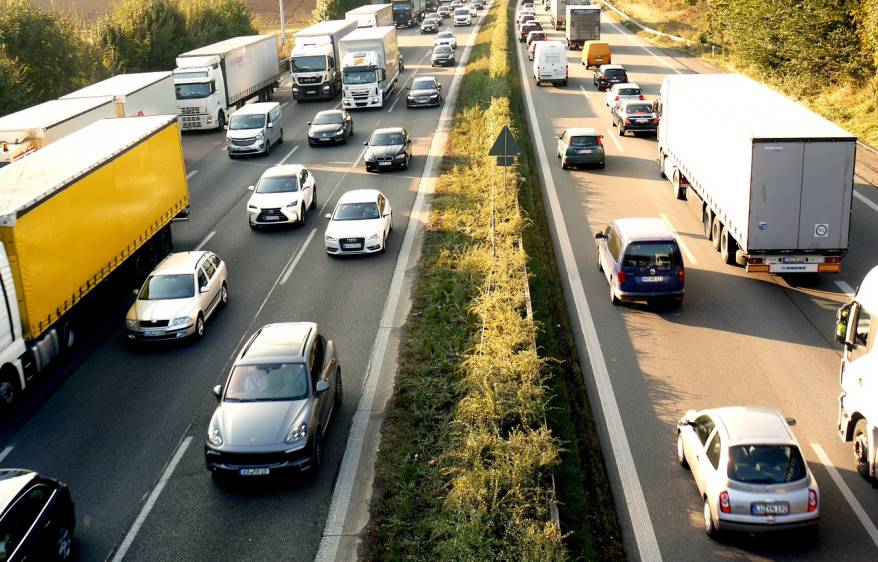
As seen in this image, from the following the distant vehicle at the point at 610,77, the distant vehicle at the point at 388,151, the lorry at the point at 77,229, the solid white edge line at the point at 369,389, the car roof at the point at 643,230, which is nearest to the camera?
the solid white edge line at the point at 369,389

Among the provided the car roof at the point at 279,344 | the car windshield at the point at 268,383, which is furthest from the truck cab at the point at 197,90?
the car windshield at the point at 268,383

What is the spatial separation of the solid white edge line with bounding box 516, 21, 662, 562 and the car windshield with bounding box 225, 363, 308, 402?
16.1 feet

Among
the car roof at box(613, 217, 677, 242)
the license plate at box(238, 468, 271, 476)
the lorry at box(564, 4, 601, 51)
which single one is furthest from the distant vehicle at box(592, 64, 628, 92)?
the license plate at box(238, 468, 271, 476)

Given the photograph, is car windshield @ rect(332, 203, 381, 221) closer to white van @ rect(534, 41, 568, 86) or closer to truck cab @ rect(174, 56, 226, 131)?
truck cab @ rect(174, 56, 226, 131)

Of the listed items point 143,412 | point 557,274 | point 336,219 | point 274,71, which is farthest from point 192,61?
point 143,412

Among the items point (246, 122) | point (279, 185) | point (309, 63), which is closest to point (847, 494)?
point (279, 185)

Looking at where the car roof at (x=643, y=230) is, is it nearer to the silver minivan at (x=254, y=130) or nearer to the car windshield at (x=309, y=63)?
the silver minivan at (x=254, y=130)

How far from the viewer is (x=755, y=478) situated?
1183 cm

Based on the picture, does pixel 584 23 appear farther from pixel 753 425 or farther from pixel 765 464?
pixel 765 464

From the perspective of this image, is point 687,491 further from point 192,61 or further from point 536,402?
point 192,61

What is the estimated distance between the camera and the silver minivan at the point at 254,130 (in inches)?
1463

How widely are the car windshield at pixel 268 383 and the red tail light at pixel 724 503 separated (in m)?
6.26

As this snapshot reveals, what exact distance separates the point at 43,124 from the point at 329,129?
1297 centimetres

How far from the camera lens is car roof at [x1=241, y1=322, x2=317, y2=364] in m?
15.2
